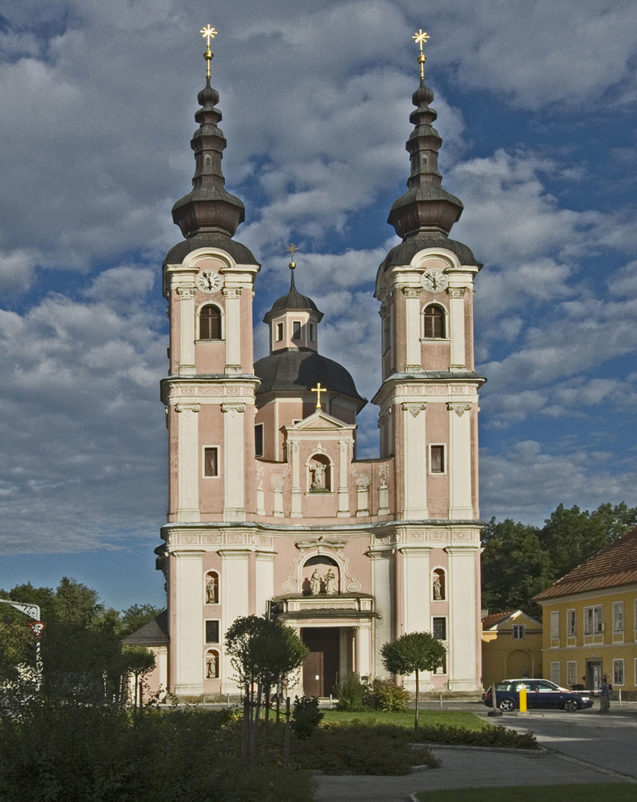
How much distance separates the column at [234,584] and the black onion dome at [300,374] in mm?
11853

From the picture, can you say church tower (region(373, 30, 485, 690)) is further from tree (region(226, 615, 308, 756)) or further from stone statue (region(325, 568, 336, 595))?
tree (region(226, 615, 308, 756))

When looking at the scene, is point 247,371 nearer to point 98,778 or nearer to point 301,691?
point 301,691

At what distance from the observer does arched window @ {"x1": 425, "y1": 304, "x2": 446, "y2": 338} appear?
5650cm

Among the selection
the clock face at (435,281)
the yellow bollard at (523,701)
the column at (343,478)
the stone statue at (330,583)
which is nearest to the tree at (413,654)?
the yellow bollard at (523,701)

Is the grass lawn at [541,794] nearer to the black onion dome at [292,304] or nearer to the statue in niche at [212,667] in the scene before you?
the statue in niche at [212,667]

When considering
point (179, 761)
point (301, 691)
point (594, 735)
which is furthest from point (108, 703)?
point (301, 691)

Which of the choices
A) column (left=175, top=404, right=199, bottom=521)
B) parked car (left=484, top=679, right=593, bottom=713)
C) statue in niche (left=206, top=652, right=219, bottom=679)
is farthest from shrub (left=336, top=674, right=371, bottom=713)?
column (left=175, top=404, right=199, bottom=521)

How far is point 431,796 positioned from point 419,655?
84.4ft

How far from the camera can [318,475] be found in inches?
2271

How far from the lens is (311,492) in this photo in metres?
57.4

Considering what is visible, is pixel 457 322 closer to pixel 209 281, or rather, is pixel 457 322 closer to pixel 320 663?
pixel 209 281

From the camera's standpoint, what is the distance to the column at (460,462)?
54.3m

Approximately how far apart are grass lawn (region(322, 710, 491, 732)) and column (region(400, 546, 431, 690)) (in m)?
7.29

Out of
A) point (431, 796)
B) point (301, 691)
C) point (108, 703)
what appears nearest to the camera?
point (108, 703)
